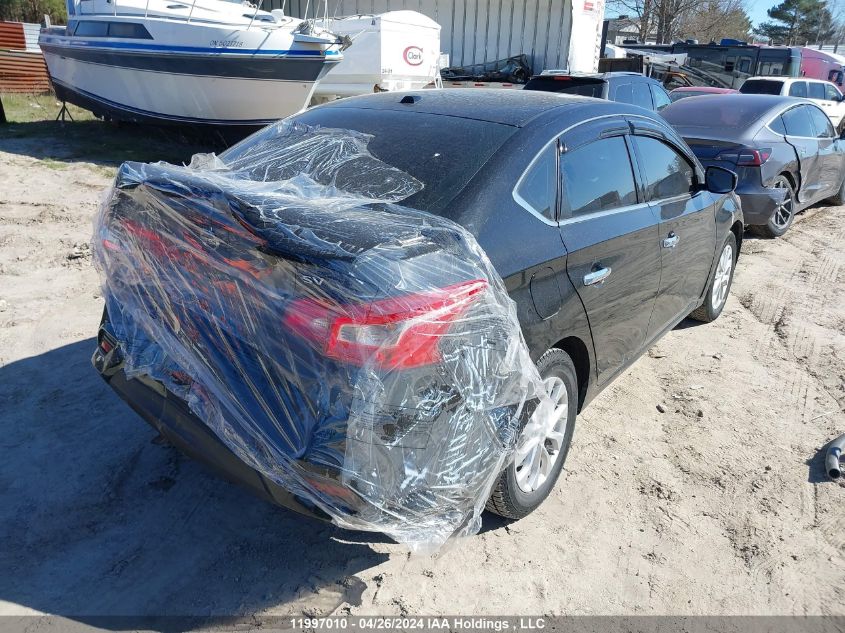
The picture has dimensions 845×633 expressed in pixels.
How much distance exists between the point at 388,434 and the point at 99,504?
1.63 metres

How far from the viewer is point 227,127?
10.3 metres

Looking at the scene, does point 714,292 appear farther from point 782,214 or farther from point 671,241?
point 782,214

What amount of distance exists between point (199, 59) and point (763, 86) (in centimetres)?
1063

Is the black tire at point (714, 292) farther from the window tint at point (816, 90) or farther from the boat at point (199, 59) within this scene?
the window tint at point (816, 90)

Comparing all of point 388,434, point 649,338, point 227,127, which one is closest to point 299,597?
point 388,434

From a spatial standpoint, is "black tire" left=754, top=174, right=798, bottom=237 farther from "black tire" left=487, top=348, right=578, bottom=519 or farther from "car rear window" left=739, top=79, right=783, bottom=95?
"car rear window" left=739, top=79, right=783, bottom=95

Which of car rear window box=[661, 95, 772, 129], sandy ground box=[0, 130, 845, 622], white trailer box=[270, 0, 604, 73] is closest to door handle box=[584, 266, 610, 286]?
sandy ground box=[0, 130, 845, 622]

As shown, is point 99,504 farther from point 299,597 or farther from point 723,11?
point 723,11

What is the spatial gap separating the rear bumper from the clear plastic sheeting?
0.04m

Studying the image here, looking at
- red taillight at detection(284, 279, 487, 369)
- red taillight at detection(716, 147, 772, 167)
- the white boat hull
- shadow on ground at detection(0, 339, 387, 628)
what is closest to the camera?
red taillight at detection(284, 279, 487, 369)

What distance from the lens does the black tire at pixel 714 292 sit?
16.0 ft

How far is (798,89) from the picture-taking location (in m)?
14.0

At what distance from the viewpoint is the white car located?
1320 centimetres

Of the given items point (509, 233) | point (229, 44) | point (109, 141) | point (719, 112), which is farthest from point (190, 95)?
point (509, 233)
